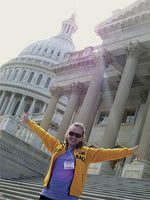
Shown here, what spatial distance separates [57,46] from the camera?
4560 inches

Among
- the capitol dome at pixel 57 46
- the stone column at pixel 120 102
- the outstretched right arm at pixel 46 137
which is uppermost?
the capitol dome at pixel 57 46

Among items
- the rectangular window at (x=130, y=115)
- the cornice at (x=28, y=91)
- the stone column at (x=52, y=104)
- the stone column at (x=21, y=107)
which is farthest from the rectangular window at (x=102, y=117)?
the cornice at (x=28, y=91)

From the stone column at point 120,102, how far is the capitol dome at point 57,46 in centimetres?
8827

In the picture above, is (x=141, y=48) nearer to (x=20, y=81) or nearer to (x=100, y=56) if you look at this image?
(x=100, y=56)

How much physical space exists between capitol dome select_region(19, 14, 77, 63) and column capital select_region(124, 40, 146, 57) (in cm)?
8793

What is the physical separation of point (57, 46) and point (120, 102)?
9617cm

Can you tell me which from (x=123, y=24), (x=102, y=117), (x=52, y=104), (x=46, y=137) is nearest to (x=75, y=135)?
(x=46, y=137)

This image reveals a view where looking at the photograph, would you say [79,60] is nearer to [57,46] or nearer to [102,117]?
[102,117]

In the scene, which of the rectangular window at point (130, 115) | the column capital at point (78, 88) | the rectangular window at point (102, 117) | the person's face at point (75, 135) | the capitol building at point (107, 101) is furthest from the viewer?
the column capital at point (78, 88)

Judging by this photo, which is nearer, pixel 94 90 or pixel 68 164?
pixel 68 164

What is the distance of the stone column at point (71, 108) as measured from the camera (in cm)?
2995

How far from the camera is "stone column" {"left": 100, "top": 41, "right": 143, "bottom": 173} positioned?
20.6 m

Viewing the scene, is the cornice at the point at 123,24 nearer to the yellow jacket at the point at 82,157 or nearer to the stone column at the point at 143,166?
the stone column at the point at 143,166

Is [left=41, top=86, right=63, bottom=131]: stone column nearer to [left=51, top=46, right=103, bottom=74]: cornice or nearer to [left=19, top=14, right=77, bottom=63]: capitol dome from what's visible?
[left=51, top=46, right=103, bottom=74]: cornice
